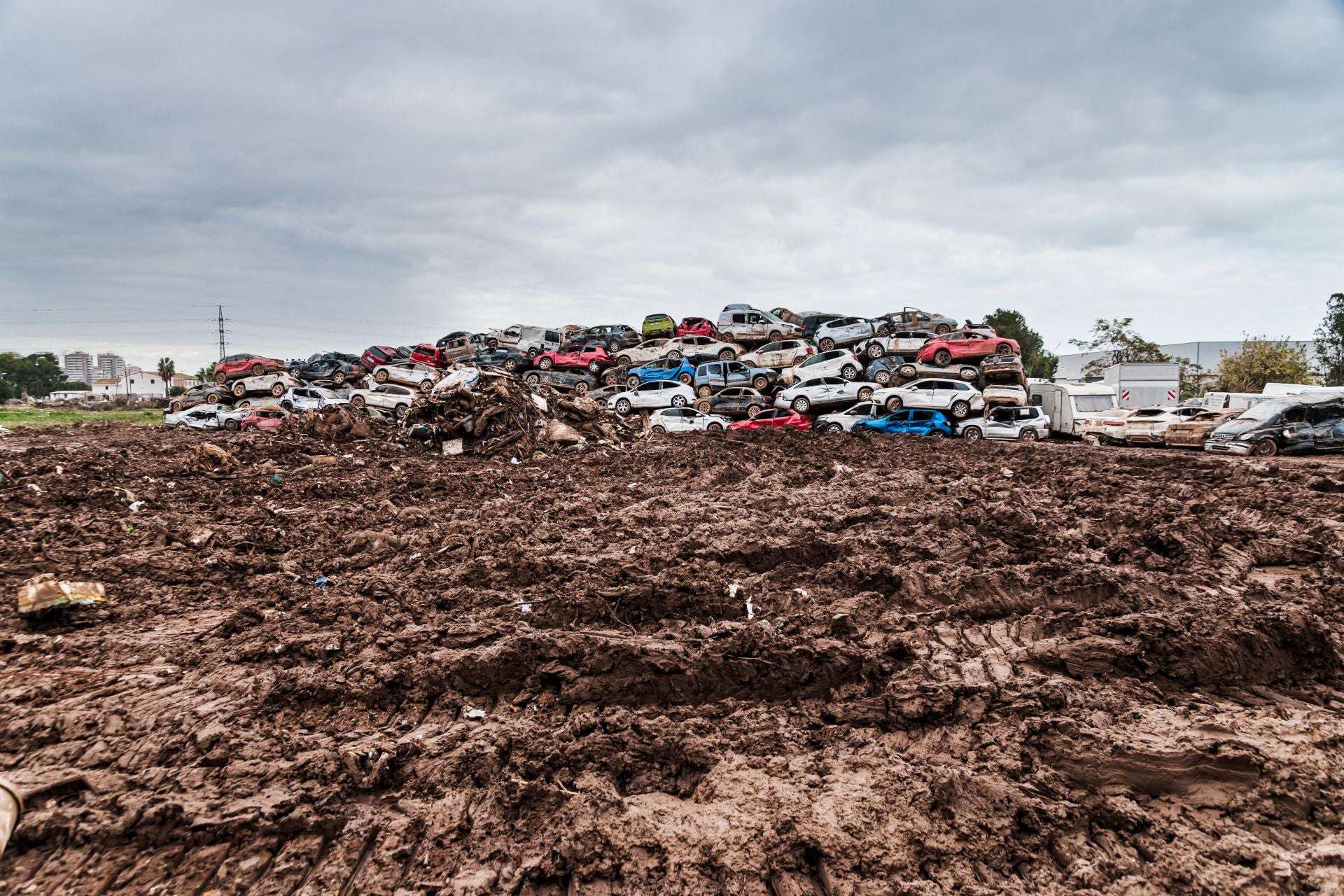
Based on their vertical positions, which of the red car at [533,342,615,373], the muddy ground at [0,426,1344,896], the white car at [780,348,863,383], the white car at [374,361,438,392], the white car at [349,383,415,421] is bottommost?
the muddy ground at [0,426,1344,896]

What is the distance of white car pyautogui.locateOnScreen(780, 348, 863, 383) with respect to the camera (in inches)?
935

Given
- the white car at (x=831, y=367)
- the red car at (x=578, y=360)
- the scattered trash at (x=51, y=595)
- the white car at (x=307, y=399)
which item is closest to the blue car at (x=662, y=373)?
the red car at (x=578, y=360)

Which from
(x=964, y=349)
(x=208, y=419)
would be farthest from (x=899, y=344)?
(x=208, y=419)

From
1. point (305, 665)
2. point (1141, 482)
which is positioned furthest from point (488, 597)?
point (1141, 482)

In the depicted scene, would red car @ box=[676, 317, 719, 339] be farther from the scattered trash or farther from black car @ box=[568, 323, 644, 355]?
the scattered trash

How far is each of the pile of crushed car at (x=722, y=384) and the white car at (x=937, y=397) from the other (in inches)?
2.0

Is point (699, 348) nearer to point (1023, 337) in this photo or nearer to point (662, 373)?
point (662, 373)

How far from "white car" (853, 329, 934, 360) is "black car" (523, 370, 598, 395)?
12555mm

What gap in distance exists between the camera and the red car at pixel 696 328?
3055cm

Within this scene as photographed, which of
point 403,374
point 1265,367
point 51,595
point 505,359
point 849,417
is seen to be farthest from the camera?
point 1265,367

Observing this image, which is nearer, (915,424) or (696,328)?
(915,424)

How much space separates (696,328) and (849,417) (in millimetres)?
11094

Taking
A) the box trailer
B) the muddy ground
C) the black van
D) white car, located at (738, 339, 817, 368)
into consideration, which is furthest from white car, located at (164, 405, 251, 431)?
the box trailer

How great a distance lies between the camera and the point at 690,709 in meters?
3.78
